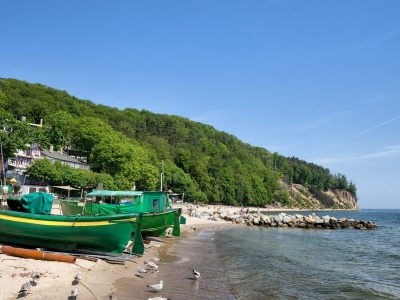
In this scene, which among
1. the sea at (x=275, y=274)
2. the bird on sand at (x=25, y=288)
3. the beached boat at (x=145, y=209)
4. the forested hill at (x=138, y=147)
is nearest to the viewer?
the bird on sand at (x=25, y=288)

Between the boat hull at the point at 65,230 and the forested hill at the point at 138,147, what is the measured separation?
4450cm

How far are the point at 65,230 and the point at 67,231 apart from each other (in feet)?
0.32

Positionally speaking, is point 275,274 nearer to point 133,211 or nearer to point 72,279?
point 72,279

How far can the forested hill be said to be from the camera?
76.0 m

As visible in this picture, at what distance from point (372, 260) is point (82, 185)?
47740 millimetres

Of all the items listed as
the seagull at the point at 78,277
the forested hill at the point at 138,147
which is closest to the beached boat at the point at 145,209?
the seagull at the point at 78,277

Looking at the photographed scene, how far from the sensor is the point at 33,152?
74562 mm

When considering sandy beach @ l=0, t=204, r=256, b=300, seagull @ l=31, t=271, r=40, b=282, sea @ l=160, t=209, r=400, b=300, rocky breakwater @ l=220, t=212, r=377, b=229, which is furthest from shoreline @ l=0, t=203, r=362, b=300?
rocky breakwater @ l=220, t=212, r=377, b=229

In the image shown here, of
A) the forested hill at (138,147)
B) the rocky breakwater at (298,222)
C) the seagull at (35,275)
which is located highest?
the forested hill at (138,147)

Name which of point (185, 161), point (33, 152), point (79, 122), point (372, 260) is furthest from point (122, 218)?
point (185, 161)

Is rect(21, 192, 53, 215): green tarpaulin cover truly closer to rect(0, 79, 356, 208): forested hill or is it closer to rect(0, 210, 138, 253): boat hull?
rect(0, 210, 138, 253): boat hull

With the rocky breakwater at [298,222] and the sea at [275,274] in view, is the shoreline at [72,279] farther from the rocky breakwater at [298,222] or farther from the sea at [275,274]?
the rocky breakwater at [298,222]

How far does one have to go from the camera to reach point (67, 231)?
15883mm

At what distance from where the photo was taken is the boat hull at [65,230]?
52.2 feet
